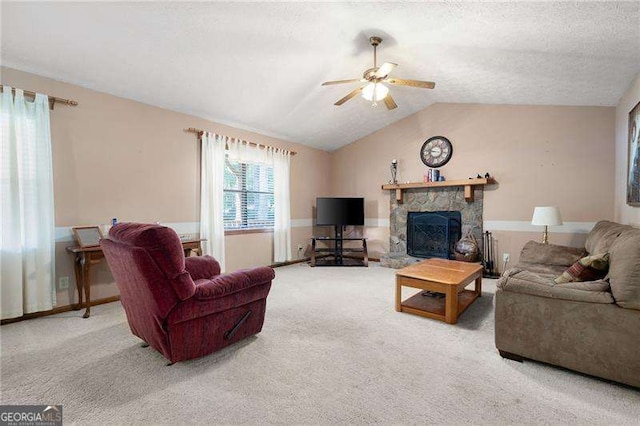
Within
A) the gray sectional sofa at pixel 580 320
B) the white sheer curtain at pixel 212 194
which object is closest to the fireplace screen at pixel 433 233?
the gray sectional sofa at pixel 580 320

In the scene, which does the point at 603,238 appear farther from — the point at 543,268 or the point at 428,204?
the point at 428,204

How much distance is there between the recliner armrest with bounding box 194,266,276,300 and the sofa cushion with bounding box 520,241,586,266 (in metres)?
3.22

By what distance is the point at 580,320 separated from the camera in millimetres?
1879

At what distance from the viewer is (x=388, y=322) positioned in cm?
286

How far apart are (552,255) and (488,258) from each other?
1.35 metres

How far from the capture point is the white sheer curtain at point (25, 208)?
2.78 meters

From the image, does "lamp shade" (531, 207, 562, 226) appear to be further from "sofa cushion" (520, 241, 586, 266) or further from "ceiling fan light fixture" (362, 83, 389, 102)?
"ceiling fan light fixture" (362, 83, 389, 102)

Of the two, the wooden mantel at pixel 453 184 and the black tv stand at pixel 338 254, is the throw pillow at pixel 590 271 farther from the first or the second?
the black tv stand at pixel 338 254

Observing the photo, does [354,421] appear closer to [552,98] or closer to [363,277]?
[363,277]

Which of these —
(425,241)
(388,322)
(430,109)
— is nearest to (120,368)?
(388,322)

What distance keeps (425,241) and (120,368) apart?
15.7 feet

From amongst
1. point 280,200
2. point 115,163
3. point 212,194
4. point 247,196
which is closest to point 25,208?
point 115,163

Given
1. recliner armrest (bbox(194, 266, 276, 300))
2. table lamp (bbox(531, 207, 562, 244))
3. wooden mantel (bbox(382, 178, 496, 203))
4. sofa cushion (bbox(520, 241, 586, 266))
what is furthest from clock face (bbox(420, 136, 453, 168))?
recliner armrest (bbox(194, 266, 276, 300))

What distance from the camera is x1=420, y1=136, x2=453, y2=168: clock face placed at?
5.18 m
